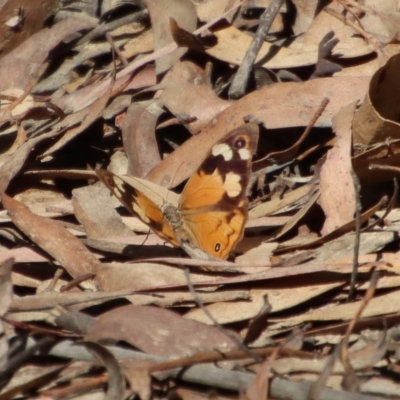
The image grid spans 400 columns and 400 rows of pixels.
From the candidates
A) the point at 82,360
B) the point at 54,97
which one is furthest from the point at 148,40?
the point at 82,360

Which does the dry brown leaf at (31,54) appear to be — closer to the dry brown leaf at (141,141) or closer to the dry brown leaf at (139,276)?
the dry brown leaf at (141,141)

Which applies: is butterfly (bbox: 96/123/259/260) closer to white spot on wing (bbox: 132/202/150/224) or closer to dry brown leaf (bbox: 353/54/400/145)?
white spot on wing (bbox: 132/202/150/224)

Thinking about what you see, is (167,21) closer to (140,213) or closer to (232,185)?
(232,185)

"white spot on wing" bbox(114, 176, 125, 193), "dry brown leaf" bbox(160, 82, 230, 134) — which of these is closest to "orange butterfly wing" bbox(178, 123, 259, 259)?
"dry brown leaf" bbox(160, 82, 230, 134)

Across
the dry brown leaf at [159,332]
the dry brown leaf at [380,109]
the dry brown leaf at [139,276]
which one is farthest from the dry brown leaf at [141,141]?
the dry brown leaf at [159,332]

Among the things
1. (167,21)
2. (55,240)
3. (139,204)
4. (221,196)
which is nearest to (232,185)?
(221,196)

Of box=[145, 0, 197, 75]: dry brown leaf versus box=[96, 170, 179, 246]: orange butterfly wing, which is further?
box=[145, 0, 197, 75]: dry brown leaf

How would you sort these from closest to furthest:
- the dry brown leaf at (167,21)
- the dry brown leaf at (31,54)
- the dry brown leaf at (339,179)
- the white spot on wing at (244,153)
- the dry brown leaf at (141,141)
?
the dry brown leaf at (339,179) < the white spot on wing at (244,153) < the dry brown leaf at (141,141) < the dry brown leaf at (167,21) < the dry brown leaf at (31,54)
